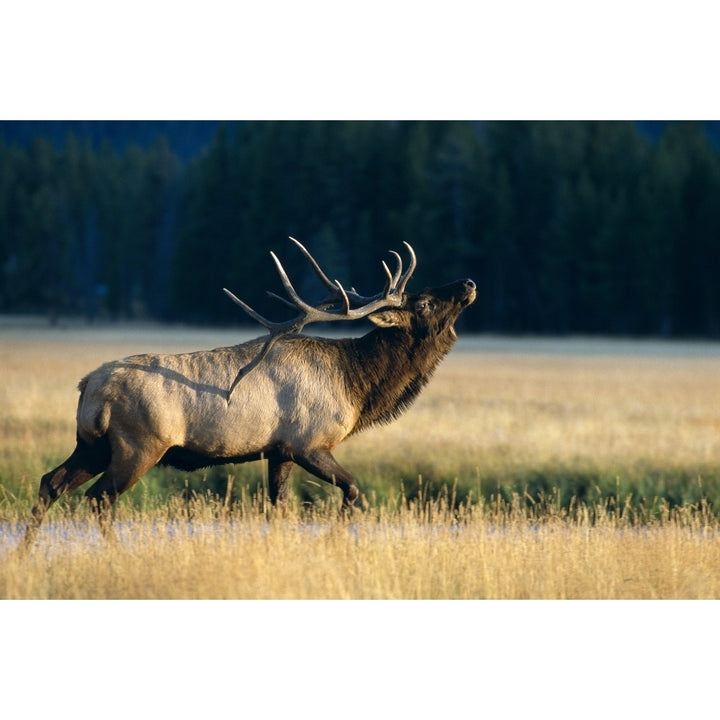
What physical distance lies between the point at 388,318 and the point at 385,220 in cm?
1641

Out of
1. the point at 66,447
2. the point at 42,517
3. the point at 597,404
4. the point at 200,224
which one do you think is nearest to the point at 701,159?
the point at 597,404

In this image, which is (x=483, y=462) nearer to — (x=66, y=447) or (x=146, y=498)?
(x=146, y=498)

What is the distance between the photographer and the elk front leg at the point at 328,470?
8891 millimetres

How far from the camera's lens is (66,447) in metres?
13.4

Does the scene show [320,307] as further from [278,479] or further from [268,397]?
[278,479]

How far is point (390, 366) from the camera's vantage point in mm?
9500

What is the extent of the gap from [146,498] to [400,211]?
598 inches

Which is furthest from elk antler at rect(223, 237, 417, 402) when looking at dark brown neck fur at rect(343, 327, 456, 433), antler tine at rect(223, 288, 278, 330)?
dark brown neck fur at rect(343, 327, 456, 433)

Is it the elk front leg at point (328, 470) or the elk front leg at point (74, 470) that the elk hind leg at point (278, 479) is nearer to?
the elk front leg at point (328, 470)

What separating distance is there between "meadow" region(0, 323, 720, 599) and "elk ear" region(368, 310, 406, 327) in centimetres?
157

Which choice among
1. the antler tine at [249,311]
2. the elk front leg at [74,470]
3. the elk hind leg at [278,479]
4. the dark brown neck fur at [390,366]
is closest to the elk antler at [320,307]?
the antler tine at [249,311]

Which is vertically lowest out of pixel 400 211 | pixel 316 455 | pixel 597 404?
pixel 597 404

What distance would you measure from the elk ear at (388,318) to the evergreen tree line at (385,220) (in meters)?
9.78

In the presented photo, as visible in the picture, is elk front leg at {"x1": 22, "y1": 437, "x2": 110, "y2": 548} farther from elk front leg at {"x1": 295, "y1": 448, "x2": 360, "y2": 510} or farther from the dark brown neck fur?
the dark brown neck fur
